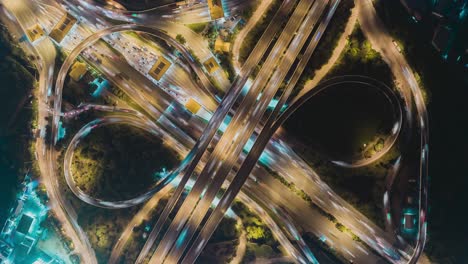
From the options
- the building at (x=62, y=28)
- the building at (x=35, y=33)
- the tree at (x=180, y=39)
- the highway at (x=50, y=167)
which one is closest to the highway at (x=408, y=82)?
the tree at (x=180, y=39)

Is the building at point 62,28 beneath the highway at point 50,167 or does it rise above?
above

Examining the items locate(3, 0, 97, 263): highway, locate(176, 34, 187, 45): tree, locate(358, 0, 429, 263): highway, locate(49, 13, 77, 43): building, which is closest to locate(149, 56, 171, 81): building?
locate(176, 34, 187, 45): tree

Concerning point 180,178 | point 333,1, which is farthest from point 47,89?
point 333,1

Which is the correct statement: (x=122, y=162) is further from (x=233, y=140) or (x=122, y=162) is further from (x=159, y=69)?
(x=233, y=140)

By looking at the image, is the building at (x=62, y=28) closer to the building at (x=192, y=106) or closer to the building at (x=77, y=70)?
the building at (x=77, y=70)

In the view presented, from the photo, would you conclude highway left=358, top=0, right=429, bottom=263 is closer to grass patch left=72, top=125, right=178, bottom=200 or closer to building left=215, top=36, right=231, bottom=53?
building left=215, top=36, right=231, bottom=53

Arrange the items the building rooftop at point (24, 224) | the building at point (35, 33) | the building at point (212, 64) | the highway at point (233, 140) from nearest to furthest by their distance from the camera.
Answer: the highway at point (233, 140) → the building at point (212, 64) → the building rooftop at point (24, 224) → the building at point (35, 33)
